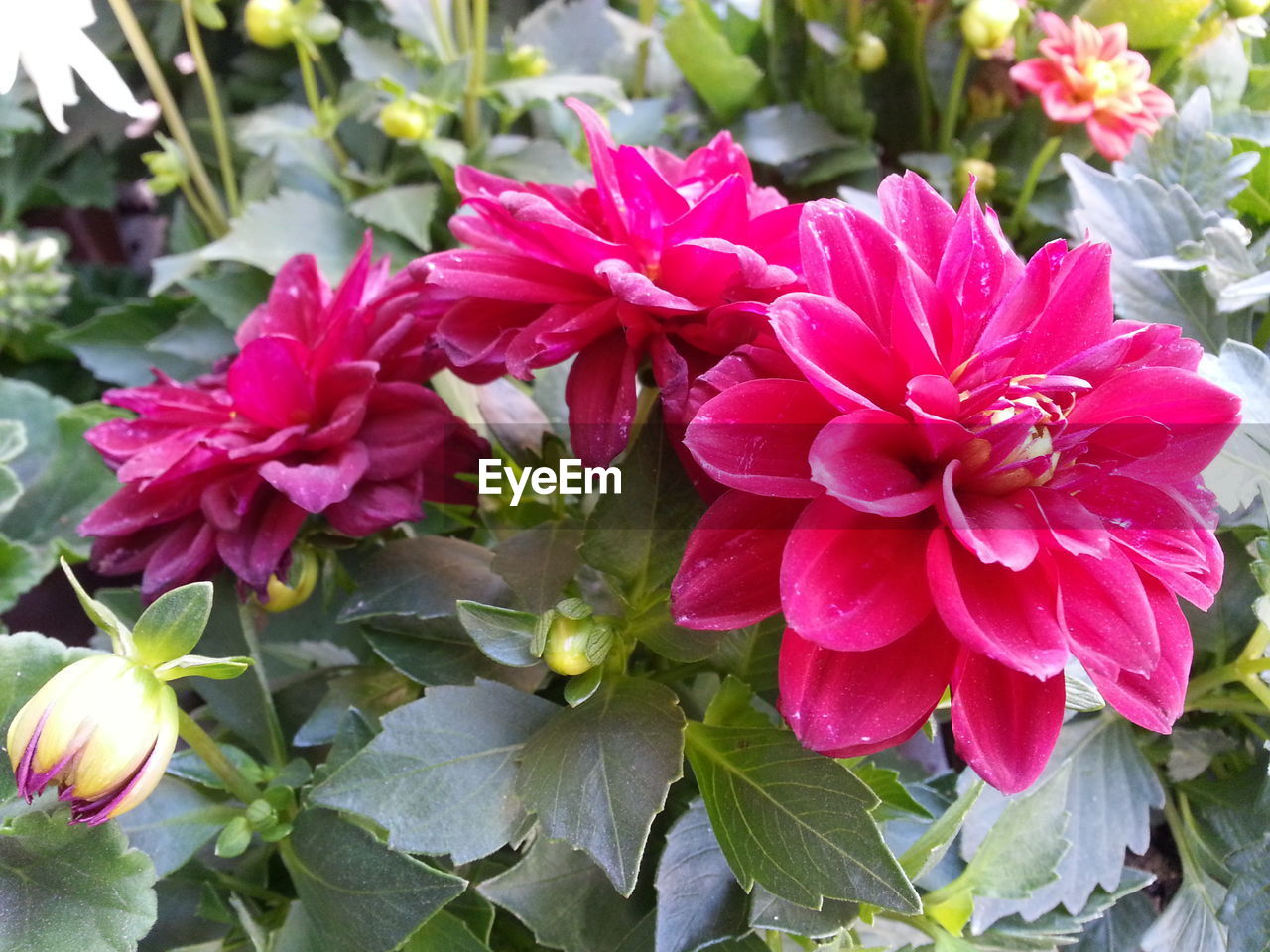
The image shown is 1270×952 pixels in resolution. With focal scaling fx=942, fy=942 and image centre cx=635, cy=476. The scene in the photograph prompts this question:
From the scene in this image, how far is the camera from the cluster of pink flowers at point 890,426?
0.88 feet

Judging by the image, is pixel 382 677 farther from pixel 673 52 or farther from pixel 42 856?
pixel 673 52

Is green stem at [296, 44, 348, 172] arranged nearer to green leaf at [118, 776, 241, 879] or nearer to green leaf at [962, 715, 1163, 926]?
green leaf at [118, 776, 241, 879]

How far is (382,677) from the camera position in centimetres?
48

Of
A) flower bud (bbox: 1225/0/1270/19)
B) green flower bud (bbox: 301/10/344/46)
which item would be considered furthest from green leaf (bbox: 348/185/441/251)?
flower bud (bbox: 1225/0/1270/19)

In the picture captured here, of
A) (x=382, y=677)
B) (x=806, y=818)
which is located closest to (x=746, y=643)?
(x=806, y=818)

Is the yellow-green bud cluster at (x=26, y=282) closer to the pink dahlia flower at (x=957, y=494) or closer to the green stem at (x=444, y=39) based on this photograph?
the green stem at (x=444, y=39)

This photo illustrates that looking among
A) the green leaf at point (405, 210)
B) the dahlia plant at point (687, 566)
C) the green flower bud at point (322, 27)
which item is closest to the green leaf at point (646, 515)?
the dahlia plant at point (687, 566)

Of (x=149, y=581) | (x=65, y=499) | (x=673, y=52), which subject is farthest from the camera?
(x=673, y=52)

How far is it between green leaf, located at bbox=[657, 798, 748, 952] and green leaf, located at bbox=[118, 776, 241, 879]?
0.64ft

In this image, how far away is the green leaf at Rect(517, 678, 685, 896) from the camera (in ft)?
1.06

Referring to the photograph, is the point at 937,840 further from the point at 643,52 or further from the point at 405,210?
the point at 643,52

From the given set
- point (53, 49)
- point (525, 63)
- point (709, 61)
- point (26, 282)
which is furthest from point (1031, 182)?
point (26, 282)

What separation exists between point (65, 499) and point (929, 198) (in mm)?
567

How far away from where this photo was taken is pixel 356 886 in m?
0.37
